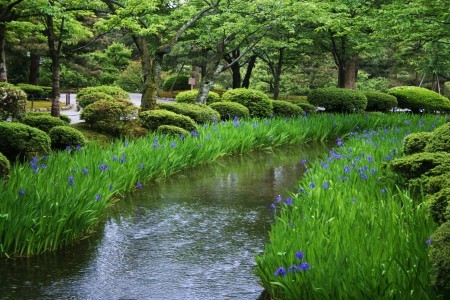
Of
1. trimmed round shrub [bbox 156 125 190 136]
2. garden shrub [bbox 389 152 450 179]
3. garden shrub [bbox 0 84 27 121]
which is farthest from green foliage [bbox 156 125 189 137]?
garden shrub [bbox 389 152 450 179]

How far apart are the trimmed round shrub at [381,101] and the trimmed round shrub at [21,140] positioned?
1539 cm

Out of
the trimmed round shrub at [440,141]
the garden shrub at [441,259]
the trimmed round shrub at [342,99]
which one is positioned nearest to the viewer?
the garden shrub at [441,259]

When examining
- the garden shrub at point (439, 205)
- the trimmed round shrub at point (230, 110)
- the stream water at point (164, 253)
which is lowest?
the stream water at point (164, 253)

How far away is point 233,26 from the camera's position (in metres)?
15.5

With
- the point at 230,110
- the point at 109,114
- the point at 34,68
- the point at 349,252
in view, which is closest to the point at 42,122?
the point at 109,114

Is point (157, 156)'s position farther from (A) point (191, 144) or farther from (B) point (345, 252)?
(B) point (345, 252)

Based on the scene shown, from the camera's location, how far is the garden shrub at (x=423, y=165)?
5.12 m

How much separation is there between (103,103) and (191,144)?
2617 millimetres

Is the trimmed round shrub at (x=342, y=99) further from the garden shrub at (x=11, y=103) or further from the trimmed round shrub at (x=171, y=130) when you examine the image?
the garden shrub at (x=11, y=103)

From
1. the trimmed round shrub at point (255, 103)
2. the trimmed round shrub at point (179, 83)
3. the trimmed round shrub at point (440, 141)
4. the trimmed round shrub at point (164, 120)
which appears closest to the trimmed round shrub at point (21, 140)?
the trimmed round shrub at point (164, 120)

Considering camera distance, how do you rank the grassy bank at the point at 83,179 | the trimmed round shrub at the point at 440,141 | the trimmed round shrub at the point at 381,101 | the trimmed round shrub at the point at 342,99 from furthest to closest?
the trimmed round shrub at the point at 381,101
the trimmed round shrub at the point at 342,99
the trimmed round shrub at the point at 440,141
the grassy bank at the point at 83,179

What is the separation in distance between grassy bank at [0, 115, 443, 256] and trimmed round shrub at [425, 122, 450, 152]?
11.3 feet

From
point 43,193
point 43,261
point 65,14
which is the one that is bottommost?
point 43,261

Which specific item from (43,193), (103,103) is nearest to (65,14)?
(103,103)
